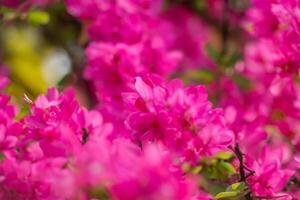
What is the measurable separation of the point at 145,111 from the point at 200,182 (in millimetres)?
366

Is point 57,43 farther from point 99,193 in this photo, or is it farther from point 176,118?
point 99,193

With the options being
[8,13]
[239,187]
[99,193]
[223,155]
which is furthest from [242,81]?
[99,193]

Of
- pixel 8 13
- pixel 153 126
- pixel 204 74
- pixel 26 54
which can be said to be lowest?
pixel 26 54

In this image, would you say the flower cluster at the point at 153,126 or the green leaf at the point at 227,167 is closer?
the flower cluster at the point at 153,126

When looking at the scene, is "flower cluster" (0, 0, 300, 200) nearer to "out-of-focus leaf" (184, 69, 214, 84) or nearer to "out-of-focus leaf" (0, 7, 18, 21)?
"out-of-focus leaf" (184, 69, 214, 84)

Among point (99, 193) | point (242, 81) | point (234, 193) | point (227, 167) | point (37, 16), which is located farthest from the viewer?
point (242, 81)

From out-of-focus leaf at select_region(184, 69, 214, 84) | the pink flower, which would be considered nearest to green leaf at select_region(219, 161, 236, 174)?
the pink flower

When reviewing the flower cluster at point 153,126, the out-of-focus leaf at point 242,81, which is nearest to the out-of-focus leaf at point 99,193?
the flower cluster at point 153,126

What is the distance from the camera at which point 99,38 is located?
1.82 metres

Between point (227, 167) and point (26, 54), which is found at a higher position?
point (227, 167)

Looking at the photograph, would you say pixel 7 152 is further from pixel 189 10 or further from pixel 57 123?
pixel 189 10

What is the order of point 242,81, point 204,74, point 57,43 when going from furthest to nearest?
point 57,43 < point 204,74 < point 242,81

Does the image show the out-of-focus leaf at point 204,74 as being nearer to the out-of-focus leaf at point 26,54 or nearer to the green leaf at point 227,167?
the green leaf at point 227,167

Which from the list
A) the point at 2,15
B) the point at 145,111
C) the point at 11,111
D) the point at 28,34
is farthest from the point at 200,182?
the point at 28,34
